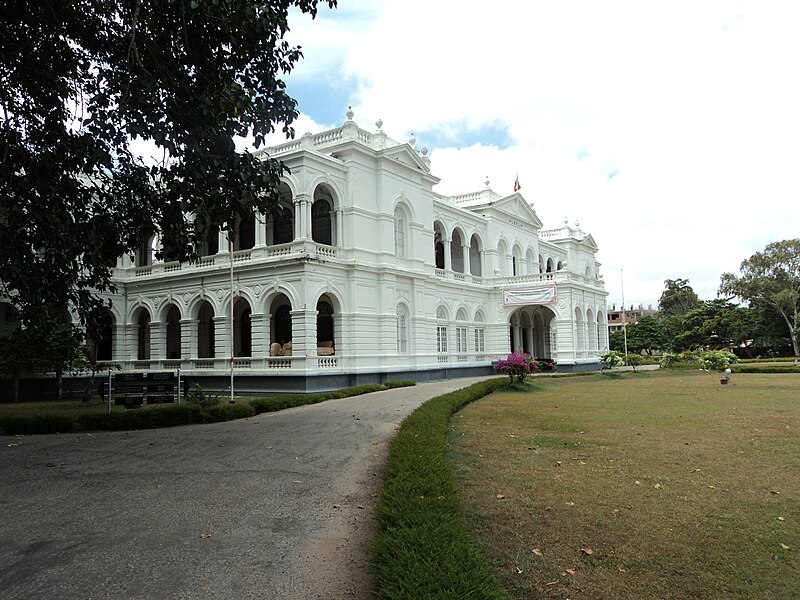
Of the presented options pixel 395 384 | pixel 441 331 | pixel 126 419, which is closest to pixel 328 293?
pixel 395 384

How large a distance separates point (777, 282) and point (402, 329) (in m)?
43.2

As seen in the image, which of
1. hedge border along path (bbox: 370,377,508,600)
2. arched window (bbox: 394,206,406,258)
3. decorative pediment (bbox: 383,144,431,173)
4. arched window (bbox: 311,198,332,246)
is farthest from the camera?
arched window (bbox: 394,206,406,258)

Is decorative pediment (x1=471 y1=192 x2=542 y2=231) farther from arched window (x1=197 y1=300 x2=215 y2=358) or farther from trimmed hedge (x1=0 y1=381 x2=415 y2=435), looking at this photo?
trimmed hedge (x1=0 y1=381 x2=415 y2=435)

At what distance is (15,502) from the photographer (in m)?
6.60

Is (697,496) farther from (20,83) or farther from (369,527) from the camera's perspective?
(20,83)

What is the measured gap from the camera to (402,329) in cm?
2767

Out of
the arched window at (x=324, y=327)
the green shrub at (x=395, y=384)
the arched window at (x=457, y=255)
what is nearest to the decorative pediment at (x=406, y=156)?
the arched window at (x=324, y=327)

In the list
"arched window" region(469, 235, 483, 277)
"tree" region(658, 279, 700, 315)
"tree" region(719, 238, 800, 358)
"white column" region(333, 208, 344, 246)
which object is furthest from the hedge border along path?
"tree" region(658, 279, 700, 315)

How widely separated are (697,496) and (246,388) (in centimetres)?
1916

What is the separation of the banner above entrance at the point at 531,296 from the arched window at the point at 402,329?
9.64m

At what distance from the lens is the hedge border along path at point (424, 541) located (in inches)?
154

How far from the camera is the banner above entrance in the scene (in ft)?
112

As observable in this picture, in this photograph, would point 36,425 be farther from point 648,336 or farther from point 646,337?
point 648,336

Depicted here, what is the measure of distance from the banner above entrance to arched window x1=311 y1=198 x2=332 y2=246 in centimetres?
1291
